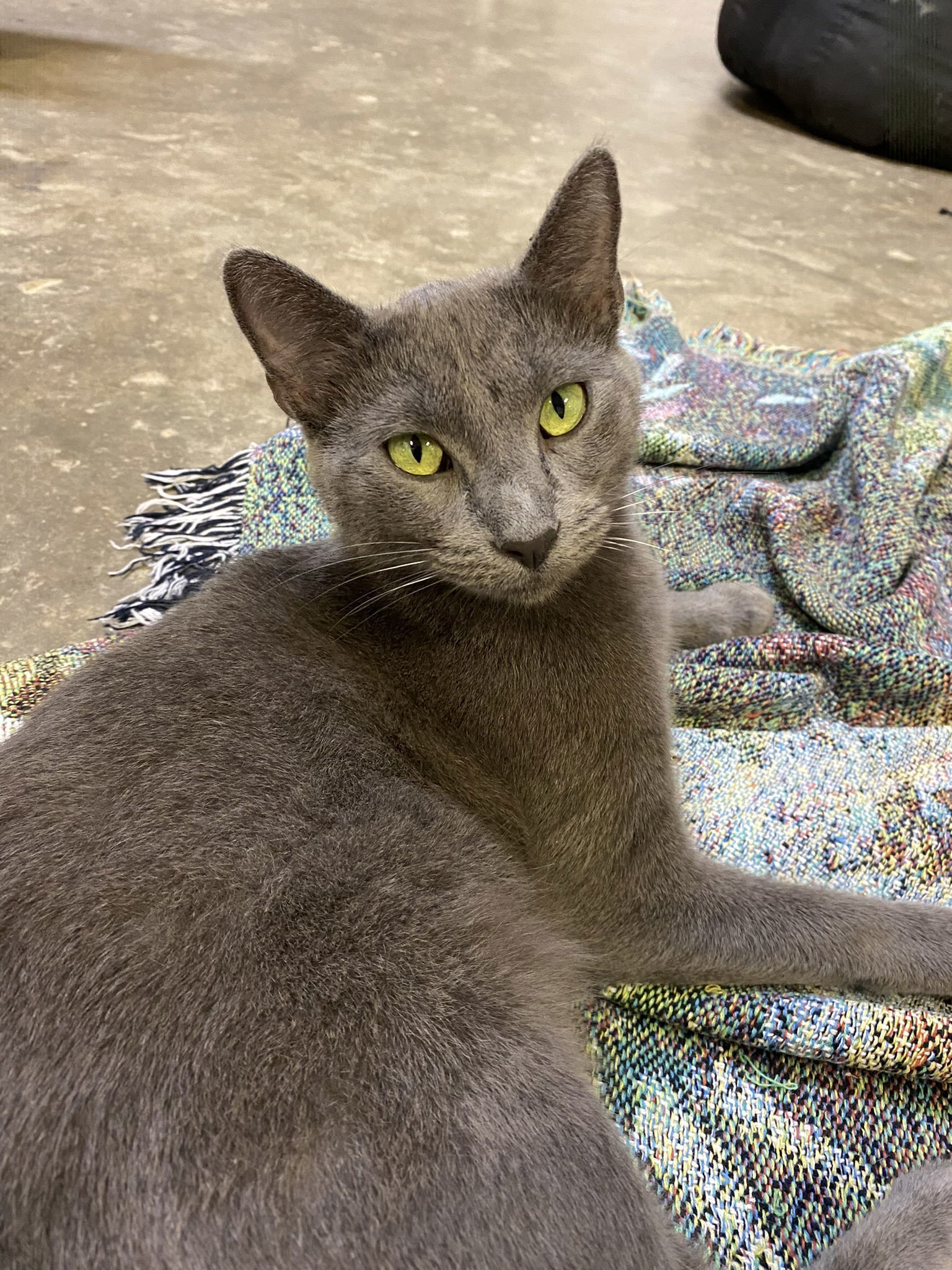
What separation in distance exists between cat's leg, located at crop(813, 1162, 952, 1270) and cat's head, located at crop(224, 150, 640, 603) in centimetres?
72

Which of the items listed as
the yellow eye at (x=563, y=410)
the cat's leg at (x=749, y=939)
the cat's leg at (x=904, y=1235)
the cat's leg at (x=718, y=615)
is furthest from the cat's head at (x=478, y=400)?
the cat's leg at (x=904, y=1235)

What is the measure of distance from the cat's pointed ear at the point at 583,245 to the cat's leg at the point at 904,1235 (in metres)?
1.00

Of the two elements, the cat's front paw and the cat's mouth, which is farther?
the cat's front paw

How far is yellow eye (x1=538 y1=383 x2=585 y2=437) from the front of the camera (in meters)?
1.07

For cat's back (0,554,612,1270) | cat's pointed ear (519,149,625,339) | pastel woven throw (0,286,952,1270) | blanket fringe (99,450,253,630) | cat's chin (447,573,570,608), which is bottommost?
blanket fringe (99,450,253,630)

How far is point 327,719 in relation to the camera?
3.29ft

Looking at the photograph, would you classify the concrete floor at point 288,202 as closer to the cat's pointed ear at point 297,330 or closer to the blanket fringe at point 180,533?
the blanket fringe at point 180,533

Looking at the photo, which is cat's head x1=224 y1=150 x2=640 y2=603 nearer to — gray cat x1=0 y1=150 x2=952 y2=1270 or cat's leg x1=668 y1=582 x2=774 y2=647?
gray cat x1=0 y1=150 x2=952 y2=1270

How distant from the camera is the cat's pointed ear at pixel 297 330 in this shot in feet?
3.36

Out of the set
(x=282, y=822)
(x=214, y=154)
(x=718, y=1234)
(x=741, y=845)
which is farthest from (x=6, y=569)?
(x=214, y=154)

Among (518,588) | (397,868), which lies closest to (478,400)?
(518,588)

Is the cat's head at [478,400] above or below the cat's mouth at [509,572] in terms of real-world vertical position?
above

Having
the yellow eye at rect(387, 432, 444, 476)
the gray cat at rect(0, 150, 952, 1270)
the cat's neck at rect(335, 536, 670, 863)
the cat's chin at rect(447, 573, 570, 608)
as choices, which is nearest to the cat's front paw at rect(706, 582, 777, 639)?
the gray cat at rect(0, 150, 952, 1270)

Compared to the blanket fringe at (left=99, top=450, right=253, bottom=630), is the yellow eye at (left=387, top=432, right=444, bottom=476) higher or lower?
higher
